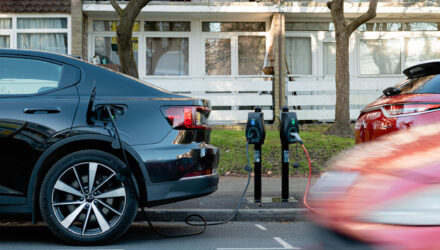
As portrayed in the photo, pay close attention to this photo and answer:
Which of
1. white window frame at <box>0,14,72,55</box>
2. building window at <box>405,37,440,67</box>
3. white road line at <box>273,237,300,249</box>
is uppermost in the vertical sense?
white window frame at <box>0,14,72,55</box>

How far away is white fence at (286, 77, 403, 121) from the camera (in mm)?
17656

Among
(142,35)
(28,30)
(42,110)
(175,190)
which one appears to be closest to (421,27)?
(142,35)

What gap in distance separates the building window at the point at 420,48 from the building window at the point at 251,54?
497 cm

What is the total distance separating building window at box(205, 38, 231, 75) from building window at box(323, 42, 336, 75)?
3.25m

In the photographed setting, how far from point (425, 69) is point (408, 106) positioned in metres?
0.87

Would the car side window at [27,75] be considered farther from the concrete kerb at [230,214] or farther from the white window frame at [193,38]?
the white window frame at [193,38]

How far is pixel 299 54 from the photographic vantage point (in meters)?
19.4

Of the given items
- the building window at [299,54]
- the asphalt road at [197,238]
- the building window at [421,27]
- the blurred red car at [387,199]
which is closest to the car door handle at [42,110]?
the asphalt road at [197,238]

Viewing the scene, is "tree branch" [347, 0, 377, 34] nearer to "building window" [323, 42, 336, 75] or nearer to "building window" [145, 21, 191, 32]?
"building window" [323, 42, 336, 75]

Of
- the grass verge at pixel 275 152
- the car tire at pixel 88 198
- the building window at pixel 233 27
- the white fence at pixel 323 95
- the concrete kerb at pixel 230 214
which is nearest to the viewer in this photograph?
the car tire at pixel 88 198

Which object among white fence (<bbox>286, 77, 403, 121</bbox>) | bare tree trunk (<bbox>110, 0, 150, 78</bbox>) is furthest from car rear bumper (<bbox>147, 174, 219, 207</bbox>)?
white fence (<bbox>286, 77, 403, 121</bbox>)

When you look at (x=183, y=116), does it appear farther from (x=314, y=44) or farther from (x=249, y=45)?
(x=314, y=44)

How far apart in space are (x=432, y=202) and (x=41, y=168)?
405cm

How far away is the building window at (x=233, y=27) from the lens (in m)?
19.1
